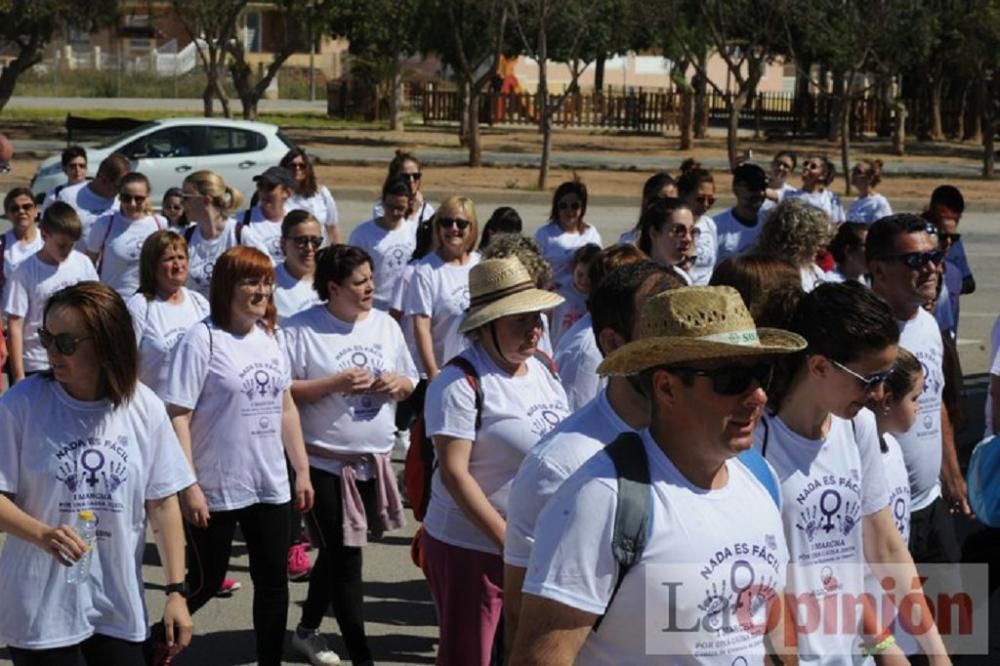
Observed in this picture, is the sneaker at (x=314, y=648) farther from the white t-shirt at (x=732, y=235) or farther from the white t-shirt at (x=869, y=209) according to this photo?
the white t-shirt at (x=869, y=209)

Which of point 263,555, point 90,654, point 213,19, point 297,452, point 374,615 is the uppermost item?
point 213,19

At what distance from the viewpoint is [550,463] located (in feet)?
13.8

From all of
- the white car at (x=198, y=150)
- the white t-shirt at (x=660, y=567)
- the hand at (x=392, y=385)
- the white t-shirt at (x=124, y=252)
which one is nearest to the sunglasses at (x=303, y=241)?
the hand at (x=392, y=385)

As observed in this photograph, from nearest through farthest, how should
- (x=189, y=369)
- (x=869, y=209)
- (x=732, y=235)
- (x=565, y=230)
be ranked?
1. (x=189, y=369)
2. (x=565, y=230)
3. (x=732, y=235)
4. (x=869, y=209)

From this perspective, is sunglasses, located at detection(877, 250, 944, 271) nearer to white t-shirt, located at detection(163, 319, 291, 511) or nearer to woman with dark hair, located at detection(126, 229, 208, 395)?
white t-shirt, located at detection(163, 319, 291, 511)

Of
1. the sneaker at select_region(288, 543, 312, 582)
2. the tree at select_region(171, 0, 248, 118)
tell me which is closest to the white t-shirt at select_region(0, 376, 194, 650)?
the sneaker at select_region(288, 543, 312, 582)

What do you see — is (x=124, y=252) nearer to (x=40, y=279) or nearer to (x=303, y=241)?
(x=40, y=279)

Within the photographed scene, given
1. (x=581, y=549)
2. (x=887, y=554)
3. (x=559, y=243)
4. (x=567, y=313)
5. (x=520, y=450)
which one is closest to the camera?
(x=581, y=549)

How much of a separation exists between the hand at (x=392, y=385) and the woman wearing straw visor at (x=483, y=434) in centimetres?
136

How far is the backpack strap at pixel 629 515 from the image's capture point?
3396mm

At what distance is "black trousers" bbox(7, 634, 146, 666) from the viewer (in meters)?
4.96

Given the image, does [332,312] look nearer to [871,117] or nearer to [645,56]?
[871,117]

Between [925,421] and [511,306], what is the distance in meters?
1.89

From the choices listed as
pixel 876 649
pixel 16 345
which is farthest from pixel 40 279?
pixel 876 649
